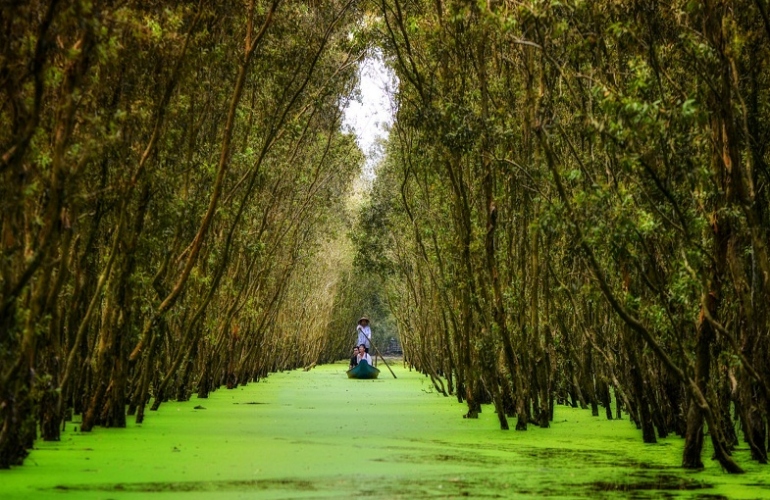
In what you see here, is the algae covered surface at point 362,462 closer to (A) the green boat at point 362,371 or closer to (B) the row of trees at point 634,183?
(B) the row of trees at point 634,183

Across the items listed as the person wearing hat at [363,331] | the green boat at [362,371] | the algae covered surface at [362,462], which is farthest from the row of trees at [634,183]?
the person wearing hat at [363,331]

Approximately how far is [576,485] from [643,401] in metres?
4.11

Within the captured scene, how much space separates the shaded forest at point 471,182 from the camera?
874 centimetres

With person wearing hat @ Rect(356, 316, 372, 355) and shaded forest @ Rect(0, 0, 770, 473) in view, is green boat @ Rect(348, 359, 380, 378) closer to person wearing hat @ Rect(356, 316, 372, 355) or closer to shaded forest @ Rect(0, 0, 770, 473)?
person wearing hat @ Rect(356, 316, 372, 355)

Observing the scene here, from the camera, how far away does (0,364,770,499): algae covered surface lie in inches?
320

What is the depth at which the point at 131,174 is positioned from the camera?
1247cm

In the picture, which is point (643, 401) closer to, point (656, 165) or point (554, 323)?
point (656, 165)

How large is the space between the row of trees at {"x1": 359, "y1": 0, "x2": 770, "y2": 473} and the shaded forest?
0.05m

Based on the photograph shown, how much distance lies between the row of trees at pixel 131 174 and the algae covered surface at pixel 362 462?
0.65 m

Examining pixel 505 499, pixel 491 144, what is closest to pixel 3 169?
pixel 505 499

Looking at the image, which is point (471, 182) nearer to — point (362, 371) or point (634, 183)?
point (634, 183)

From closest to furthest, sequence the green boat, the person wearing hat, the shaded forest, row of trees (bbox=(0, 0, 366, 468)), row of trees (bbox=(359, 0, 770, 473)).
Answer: row of trees (bbox=(0, 0, 366, 468))
the shaded forest
row of trees (bbox=(359, 0, 770, 473))
the green boat
the person wearing hat

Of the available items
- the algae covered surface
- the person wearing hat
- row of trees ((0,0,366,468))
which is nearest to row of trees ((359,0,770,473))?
the algae covered surface

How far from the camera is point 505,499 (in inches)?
301
